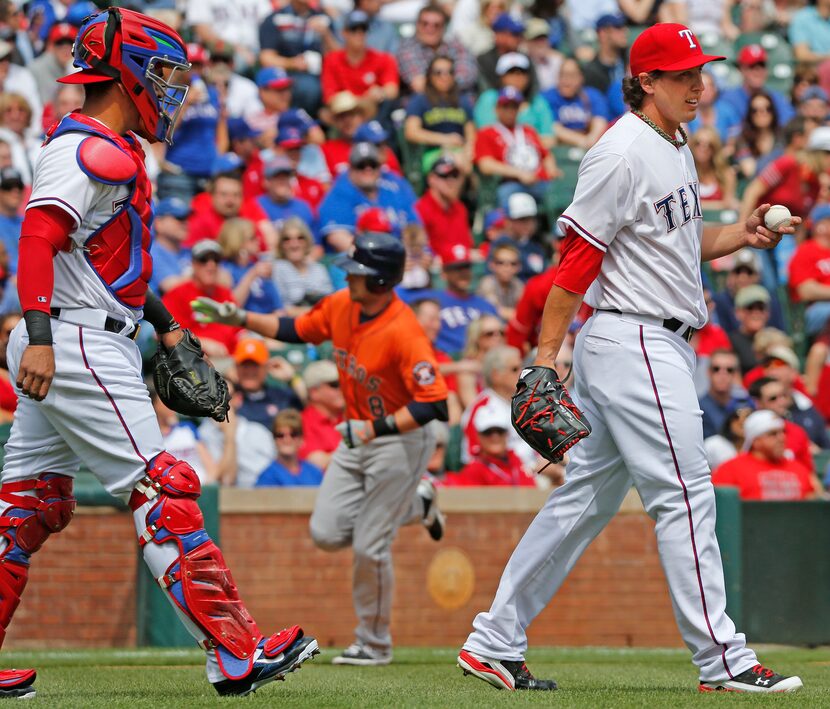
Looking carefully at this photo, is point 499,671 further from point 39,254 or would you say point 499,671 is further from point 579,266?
point 39,254

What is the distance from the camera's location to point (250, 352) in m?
10.4

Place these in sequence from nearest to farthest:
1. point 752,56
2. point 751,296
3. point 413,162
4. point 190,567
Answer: point 190,567 < point 751,296 < point 413,162 < point 752,56

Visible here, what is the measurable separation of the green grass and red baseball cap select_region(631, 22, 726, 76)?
2.27 metres

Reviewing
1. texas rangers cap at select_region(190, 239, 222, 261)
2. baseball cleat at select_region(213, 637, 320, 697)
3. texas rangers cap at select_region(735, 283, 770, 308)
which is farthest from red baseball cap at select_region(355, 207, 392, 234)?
baseball cleat at select_region(213, 637, 320, 697)

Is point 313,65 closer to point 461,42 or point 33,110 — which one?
point 461,42

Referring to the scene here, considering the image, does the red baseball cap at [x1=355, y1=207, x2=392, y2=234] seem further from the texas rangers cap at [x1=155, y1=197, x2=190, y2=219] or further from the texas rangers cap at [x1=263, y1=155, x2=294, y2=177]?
the texas rangers cap at [x1=155, y1=197, x2=190, y2=219]

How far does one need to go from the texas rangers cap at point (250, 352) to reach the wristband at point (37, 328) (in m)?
5.57

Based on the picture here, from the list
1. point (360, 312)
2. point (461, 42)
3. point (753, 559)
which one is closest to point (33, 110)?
point (461, 42)

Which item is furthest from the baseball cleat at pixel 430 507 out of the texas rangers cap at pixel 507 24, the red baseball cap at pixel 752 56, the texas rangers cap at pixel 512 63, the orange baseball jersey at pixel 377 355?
the red baseball cap at pixel 752 56

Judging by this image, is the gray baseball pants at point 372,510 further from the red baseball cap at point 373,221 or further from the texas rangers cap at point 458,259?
the texas rangers cap at point 458,259

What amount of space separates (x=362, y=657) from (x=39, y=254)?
11.3ft

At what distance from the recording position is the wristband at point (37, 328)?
15.8 ft

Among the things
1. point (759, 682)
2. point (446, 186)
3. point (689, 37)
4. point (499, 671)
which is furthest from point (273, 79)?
point (759, 682)

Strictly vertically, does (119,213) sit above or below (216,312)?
above
